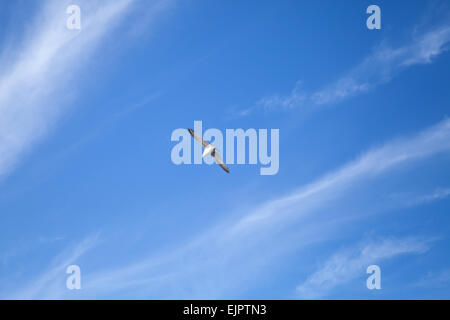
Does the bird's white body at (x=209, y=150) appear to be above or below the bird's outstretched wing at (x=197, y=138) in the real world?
below

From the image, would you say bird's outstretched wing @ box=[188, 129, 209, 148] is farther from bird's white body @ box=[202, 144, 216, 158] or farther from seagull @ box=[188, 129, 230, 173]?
bird's white body @ box=[202, 144, 216, 158]

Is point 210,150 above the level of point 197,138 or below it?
below

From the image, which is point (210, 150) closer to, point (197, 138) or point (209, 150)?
point (209, 150)

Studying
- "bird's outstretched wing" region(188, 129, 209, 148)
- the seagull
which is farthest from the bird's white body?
"bird's outstretched wing" region(188, 129, 209, 148)

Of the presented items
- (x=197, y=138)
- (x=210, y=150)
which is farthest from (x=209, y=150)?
(x=197, y=138)

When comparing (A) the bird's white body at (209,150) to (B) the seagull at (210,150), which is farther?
(B) the seagull at (210,150)

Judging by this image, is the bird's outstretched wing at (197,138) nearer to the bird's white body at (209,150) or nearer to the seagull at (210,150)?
the seagull at (210,150)

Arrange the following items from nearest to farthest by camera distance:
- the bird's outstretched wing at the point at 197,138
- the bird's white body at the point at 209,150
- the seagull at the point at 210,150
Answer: the bird's white body at the point at 209,150 < the seagull at the point at 210,150 < the bird's outstretched wing at the point at 197,138

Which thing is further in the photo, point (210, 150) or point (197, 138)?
point (197, 138)

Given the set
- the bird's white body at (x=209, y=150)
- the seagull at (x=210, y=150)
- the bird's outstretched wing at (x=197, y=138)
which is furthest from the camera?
the bird's outstretched wing at (x=197, y=138)

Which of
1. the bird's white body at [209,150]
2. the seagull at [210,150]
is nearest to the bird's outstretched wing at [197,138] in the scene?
the seagull at [210,150]
